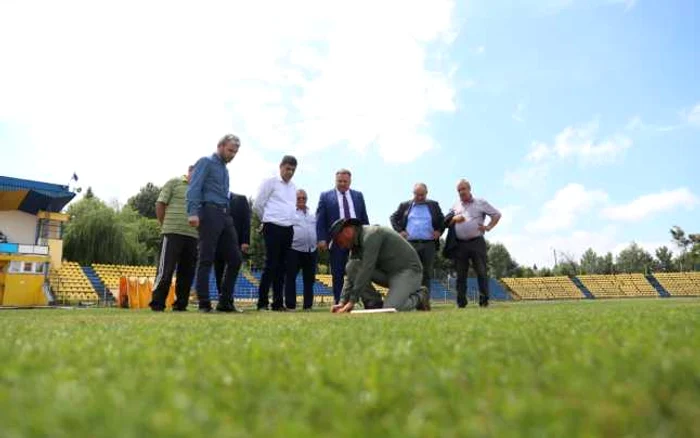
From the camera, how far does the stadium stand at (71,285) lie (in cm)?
1891

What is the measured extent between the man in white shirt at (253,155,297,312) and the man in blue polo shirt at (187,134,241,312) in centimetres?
85

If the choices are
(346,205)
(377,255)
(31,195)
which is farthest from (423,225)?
(31,195)

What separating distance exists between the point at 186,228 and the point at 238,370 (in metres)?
5.05

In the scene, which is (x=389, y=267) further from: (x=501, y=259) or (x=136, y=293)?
(x=501, y=259)

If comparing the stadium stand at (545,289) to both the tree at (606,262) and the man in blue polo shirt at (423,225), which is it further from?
the tree at (606,262)

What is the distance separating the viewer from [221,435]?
78 cm

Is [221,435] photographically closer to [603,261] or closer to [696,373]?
[696,373]

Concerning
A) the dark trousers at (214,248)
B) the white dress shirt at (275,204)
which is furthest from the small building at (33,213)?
the dark trousers at (214,248)

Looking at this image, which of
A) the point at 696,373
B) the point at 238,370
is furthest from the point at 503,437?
the point at 238,370

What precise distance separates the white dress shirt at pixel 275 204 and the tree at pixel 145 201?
53.7 meters

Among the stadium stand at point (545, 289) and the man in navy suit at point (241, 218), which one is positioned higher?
the man in navy suit at point (241, 218)

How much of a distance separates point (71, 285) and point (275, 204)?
56.0 ft

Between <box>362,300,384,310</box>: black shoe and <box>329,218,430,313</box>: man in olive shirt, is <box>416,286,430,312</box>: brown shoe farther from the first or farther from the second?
<box>362,300,384,310</box>: black shoe

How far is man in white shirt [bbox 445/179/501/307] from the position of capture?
7.78m
